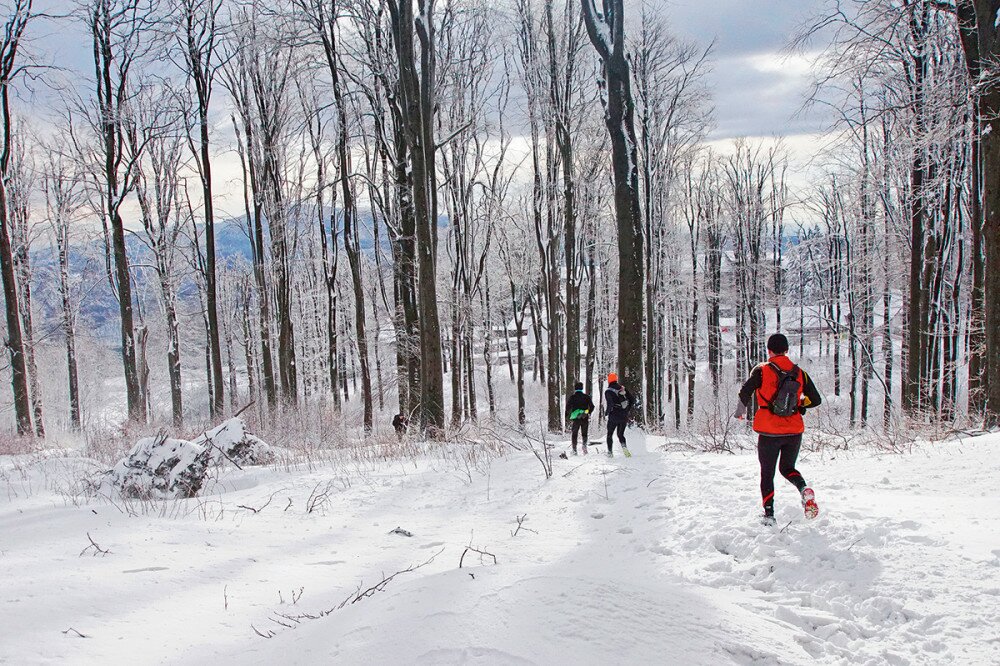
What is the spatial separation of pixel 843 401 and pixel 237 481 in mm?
31893

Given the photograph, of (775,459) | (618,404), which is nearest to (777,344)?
(775,459)

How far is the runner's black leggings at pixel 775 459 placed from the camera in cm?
508

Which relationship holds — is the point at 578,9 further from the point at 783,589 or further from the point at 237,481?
the point at 783,589

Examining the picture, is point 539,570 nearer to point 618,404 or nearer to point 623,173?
point 618,404

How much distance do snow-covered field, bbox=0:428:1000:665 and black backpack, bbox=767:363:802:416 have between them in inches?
35.6

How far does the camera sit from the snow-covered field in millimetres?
2629

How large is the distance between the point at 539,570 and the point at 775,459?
2908mm

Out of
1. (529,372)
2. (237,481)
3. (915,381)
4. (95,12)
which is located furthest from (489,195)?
(529,372)

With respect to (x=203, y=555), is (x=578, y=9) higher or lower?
higher

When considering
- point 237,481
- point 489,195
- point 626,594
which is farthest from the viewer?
point 489,195

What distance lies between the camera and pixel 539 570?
338 cm

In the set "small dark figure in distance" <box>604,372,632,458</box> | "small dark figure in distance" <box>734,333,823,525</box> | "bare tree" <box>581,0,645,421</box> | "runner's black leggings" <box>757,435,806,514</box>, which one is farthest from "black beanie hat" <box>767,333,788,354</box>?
"bare tree" <box>581,0,645,421</box>

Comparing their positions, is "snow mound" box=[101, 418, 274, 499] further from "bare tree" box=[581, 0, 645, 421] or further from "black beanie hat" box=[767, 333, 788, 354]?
"bare tree" box=[581, 0, 645, 421]

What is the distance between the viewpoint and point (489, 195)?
933 inches
